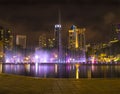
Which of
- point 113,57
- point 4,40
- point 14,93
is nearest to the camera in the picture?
point 14,93

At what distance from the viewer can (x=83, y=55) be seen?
194 metres

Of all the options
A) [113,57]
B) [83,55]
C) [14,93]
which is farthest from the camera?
[83,55]

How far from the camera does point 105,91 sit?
442 inches

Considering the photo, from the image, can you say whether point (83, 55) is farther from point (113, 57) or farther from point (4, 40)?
point (4, 40)

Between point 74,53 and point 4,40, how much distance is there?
5311 cm

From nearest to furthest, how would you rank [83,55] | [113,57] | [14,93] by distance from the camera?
[14,93]
[113,57]
[83,55]

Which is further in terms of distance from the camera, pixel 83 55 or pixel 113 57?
pixel 83 55

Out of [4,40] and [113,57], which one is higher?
[4,40]

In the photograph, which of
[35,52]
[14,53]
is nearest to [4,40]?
[14,53]

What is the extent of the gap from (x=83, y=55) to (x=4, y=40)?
198ft

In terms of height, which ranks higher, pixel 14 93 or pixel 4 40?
pixel 4 40

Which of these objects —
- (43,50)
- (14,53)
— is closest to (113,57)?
(43,50)

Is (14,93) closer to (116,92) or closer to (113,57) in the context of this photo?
(116,92)

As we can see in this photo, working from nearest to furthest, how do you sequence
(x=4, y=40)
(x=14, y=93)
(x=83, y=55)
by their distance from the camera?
(x=14, y=93), (x=4, y=40), (x=83, y=55)
